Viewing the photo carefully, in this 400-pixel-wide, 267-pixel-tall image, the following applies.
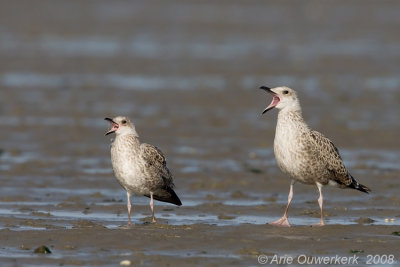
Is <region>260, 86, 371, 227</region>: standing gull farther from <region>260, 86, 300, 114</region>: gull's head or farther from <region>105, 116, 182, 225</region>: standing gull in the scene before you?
<region>105, 116, 182, 225</region>: standing gull

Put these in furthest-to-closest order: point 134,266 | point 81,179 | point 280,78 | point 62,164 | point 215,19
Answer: point 215,19
point 280,78
point 62,164
point 81,179
point 134,266

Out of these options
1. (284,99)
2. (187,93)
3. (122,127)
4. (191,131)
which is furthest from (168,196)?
(187,93)

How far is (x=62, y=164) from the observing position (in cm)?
1491

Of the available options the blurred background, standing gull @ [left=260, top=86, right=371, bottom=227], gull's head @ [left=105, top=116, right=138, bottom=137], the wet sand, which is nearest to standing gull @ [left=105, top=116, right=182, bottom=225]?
gull's head @ [left=105, top=116, right=138, bottom=137]

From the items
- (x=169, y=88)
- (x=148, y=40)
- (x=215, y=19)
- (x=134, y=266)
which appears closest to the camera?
(x=134, y=266)

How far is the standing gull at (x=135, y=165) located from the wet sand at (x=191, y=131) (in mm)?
413

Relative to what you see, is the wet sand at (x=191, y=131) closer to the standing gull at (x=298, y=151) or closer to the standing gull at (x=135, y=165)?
the standing gull at (x=135, y=165)

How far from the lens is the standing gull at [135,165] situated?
1094 cm

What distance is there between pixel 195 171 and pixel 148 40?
1800 centimetres

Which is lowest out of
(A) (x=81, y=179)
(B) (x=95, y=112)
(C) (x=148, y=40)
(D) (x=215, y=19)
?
(A) (x=81, y=179)

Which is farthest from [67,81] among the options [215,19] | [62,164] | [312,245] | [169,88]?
[215,19]

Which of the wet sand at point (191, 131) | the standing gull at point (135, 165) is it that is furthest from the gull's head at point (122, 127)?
the wet sand at point (191, 131)

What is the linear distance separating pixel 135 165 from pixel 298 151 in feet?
6.05

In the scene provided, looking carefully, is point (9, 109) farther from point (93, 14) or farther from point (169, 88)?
point (93, 14)
